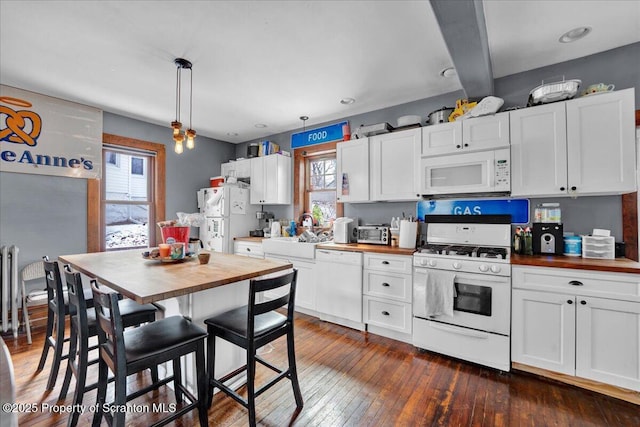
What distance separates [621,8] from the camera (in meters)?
1.93

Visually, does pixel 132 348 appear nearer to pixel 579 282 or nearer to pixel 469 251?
pixel 469 251

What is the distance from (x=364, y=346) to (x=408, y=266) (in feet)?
2.96

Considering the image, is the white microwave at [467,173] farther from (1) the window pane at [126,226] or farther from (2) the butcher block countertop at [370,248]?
(1) the window pane at [126,226]

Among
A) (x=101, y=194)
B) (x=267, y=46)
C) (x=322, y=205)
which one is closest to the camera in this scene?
(x=267, y=46)

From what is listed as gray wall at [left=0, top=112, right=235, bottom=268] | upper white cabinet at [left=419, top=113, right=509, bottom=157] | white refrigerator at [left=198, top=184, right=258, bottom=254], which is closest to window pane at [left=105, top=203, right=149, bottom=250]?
gray wall at [left=0, top=112, right=235, bottom=268]

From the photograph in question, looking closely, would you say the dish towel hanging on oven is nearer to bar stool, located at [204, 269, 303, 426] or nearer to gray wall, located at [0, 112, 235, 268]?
bar stool, located at [204, 269, 303, 426]

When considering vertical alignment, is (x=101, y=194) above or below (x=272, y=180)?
below

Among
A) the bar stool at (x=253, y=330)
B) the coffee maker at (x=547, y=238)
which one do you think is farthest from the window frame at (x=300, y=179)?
the coffee maker at (x=547, y=238)

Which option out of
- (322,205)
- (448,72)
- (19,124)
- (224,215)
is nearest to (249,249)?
(224,215)

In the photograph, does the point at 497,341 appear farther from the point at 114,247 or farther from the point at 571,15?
the point at 114,247

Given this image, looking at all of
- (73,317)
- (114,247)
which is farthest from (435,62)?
(114,247)

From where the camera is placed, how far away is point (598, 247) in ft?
7.48

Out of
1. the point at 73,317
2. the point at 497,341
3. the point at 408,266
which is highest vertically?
the point at 408,266

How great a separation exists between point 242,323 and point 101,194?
340 centimetres
